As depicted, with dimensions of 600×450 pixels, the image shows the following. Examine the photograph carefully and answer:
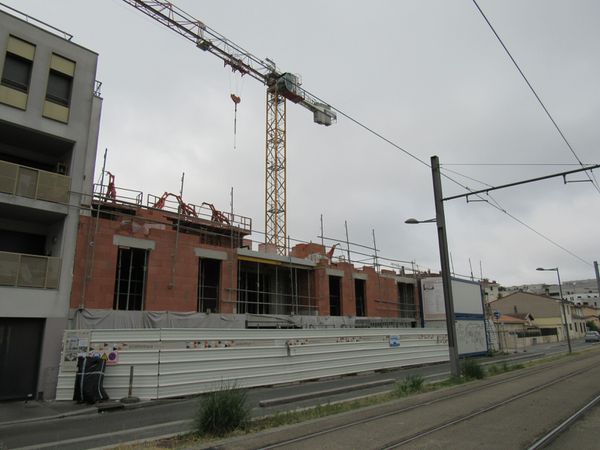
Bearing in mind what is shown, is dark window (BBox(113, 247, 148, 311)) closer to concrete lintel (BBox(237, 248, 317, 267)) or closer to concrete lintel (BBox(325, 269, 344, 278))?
concrete lintel (BBox(237, 248, 317, 267))

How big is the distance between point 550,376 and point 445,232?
24.9ft

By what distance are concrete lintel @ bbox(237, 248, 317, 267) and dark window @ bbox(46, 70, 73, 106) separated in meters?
10.9

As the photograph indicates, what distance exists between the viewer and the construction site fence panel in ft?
47.2

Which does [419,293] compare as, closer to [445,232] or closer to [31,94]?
[445,232]

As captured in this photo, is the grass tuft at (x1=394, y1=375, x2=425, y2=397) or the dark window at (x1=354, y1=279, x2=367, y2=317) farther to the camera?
the dark window at (x1=354, y1=279, x2=367, y2=317)

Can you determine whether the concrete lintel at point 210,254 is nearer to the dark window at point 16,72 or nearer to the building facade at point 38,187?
the building facade at point 38,187

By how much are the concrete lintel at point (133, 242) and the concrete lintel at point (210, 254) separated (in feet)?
7.76

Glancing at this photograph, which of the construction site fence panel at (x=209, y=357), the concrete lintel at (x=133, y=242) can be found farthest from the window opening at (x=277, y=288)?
the concrete lintel at (x=133, y=242)

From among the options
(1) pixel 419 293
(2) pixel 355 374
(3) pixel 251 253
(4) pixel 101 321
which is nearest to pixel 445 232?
(2) pixel 355 374

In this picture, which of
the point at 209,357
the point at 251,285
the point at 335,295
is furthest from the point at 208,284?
the point at 335,295

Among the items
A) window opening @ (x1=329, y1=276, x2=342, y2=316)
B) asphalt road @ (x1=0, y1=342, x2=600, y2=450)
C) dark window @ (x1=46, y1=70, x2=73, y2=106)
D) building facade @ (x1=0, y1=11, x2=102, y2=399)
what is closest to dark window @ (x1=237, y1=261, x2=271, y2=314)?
window opening @ (x1=329, y1=276, x2=342, y2=316)

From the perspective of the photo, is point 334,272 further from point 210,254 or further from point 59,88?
point 59,88

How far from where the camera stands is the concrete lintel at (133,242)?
18656mm

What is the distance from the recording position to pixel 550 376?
1794 cm
